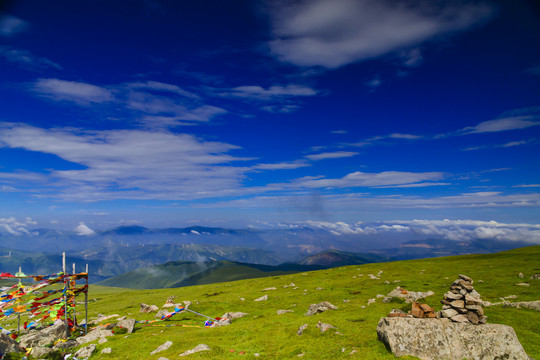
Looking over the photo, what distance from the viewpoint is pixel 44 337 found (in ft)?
95.6

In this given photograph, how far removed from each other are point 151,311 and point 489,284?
207ft

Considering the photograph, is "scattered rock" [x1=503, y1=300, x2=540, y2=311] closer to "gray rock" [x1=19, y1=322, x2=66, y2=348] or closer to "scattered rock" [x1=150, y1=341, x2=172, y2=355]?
"scattered rock" [x1=150, y1=341, x2=172, y2=355]

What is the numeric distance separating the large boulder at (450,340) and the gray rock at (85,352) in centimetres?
2742

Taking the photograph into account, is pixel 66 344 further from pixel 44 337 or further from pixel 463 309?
pixel 463 309

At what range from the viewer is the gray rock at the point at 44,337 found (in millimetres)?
27984

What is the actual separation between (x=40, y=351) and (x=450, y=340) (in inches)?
1400

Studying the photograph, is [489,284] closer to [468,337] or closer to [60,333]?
[468,337]

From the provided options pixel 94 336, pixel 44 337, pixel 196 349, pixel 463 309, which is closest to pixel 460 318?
pixel 463 309

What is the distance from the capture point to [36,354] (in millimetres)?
24875

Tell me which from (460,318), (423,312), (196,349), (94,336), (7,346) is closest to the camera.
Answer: (460,318)

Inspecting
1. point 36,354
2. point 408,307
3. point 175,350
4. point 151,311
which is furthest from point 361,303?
point 151,311

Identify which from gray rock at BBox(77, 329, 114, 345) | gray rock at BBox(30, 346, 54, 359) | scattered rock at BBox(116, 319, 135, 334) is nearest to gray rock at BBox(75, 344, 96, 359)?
gray rock at BBox(30, 346, 54, 359)

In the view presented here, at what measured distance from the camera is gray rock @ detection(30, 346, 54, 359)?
977 inches

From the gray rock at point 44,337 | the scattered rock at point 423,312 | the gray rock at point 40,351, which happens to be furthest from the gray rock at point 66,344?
the scattered rock at point 423,312
